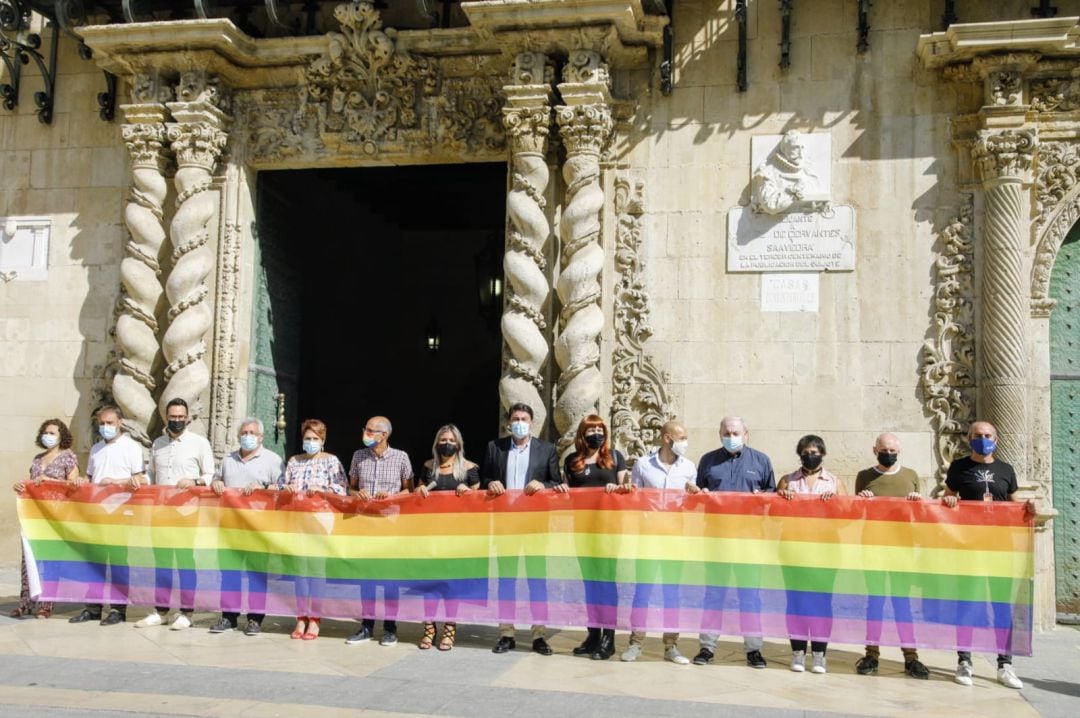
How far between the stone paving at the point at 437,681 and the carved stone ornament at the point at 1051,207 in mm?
3385

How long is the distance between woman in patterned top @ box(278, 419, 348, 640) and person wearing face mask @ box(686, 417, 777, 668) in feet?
8.84

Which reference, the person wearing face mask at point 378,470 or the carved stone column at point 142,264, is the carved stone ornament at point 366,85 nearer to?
the carved stone column at point 142,264

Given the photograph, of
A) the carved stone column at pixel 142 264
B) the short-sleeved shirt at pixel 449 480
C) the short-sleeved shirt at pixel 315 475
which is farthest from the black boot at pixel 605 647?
the carved stone column at pixel 142 264

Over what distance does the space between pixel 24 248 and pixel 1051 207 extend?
34.4 feet

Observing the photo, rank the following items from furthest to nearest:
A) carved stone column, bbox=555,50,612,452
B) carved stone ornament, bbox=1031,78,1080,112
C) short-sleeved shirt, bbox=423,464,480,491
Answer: carved stone column, bbox=555,50,612,452 < carved stone ornament, bbox=1031,78,1080,112 < short-sleeved shirt, bbox=423,464,480,491

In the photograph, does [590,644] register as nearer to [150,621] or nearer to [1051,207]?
[150,621]

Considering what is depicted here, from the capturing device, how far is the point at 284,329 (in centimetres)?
1255

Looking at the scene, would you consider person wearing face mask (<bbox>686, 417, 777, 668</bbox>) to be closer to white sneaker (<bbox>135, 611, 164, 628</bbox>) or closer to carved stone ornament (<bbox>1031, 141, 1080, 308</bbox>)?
carved stone ornament (<bbox>1031, 141, 1080, 308</bbox>)

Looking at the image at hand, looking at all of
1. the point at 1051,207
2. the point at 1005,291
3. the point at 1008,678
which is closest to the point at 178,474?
the point at 1008,678

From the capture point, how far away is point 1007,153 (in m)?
9.88

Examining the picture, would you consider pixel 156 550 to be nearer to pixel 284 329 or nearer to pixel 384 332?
pixel 284 329

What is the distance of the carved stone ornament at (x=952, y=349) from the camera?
32.8ft

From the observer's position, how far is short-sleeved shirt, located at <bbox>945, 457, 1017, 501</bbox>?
7574mm

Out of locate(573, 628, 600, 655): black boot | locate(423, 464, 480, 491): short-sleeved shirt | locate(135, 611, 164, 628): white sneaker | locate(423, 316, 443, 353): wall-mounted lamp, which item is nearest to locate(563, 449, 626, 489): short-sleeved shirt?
locate(423, 464, 480, 491): short-sleeved shirt
